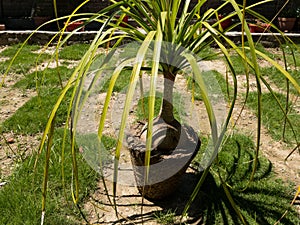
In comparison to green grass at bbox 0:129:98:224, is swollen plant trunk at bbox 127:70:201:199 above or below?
above

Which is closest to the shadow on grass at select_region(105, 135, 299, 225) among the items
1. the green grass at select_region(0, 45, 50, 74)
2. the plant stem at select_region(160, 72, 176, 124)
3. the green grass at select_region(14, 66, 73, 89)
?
the plant stem at select_region(160, 72, 176, 124)

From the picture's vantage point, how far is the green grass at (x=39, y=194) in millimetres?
1912

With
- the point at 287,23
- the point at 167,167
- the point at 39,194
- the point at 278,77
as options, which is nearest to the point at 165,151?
the point at 167,167

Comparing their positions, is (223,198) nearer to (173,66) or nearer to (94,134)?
(173,66)

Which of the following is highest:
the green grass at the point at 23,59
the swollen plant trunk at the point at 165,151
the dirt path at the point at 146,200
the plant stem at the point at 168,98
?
the plant stem at the point at 168,98

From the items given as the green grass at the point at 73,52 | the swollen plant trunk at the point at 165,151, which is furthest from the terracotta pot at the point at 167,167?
the green grass at the point at 73,52

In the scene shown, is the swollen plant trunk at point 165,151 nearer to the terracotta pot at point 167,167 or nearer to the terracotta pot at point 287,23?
the terracotta pot at point 167,167

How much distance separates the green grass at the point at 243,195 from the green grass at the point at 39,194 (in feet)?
2.07

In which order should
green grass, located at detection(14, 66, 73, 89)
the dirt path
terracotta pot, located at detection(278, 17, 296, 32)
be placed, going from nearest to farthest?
the dirt path → green grass, located at detection(14, 66, 73, 89) → terracotta pot, located at detection(278, 17, 296, 32)

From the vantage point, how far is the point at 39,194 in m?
2.08

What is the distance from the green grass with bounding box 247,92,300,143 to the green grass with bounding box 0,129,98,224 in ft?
4.59

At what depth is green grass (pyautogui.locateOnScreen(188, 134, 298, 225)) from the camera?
6.36 feet

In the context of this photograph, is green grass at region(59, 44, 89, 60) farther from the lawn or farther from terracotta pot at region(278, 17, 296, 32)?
terracotta pot at region(278, 17, 296, 32)

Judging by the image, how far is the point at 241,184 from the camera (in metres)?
2.17
